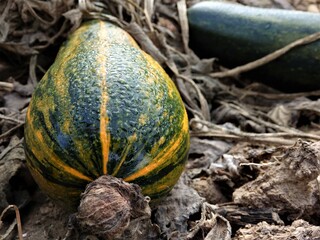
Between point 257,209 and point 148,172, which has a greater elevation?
point 148,172

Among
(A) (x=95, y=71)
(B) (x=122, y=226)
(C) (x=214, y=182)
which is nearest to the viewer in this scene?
(B) (x=122, y=226)

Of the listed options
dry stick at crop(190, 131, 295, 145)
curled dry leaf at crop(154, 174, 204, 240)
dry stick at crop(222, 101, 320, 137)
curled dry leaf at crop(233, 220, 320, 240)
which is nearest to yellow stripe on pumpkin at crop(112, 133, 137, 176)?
curled dry leaf at crop(154, 174, 204, 240)

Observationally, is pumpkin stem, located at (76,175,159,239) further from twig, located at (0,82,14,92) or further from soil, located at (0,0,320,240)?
twig, located at (0,82,14,92)

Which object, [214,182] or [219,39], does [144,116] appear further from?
[219,39]

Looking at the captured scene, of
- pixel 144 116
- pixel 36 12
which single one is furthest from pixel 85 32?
pixel 144 116

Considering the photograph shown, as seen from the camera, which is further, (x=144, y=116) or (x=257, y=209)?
(x=257, y=209)

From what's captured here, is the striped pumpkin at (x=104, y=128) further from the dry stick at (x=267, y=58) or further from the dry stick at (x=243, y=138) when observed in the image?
the dry stick at (x=267, y=58)
